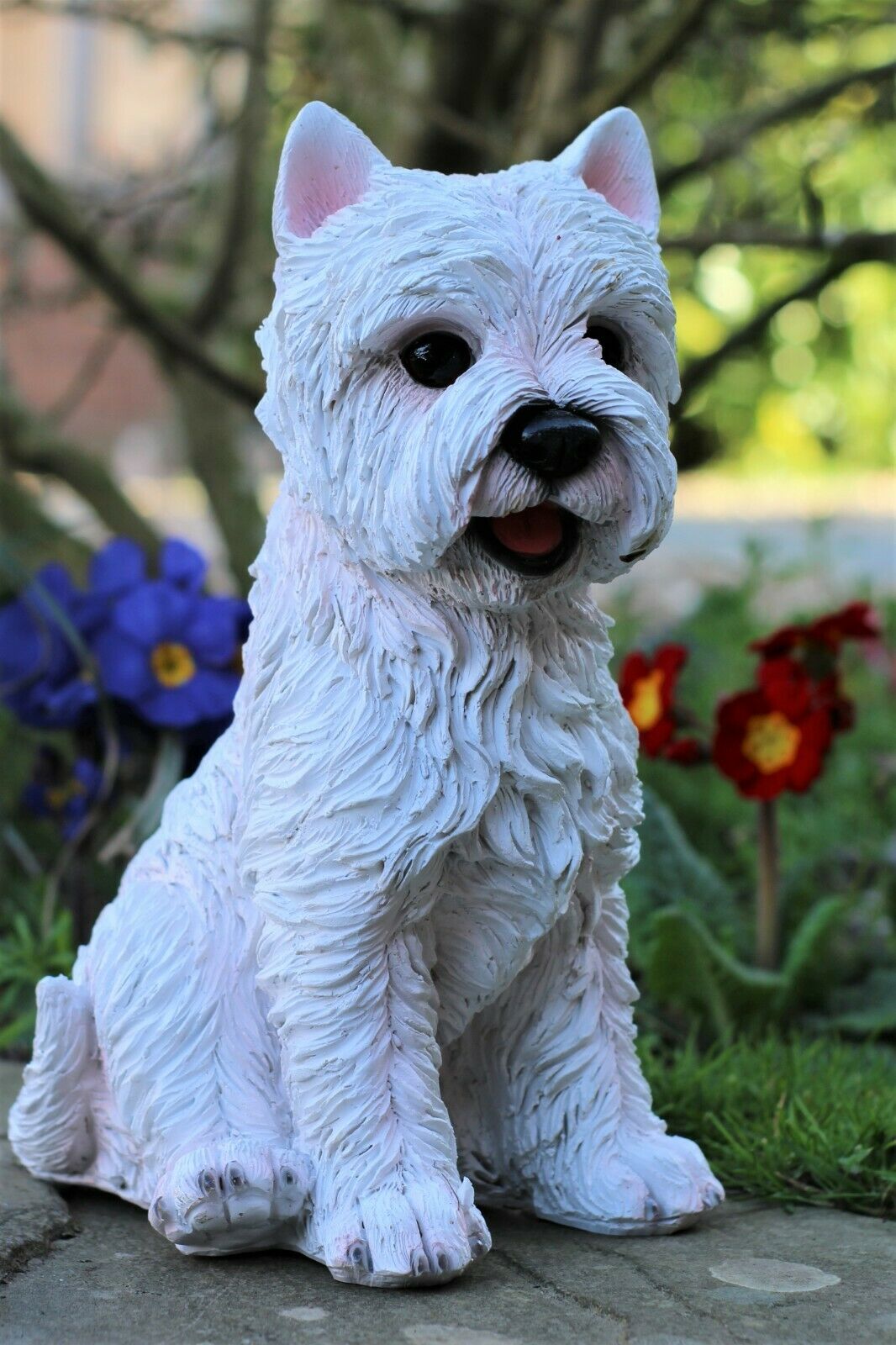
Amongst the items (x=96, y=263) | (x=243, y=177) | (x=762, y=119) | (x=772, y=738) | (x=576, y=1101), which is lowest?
(x=576, y=1101)

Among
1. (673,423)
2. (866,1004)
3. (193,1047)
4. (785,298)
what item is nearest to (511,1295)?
(193,1047)

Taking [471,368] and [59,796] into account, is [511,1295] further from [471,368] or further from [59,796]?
[59,796]

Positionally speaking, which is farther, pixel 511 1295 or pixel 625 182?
pixel 625 182

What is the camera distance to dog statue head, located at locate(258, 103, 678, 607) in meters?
1.80

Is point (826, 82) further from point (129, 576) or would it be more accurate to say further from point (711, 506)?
point (711, 506)

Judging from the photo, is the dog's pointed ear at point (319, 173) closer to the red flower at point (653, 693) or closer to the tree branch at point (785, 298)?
the red flower at point (653, 693)

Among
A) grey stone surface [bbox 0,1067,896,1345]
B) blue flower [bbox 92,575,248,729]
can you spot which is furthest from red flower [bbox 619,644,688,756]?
grey stone surface [bbox 0,1067,896,1345]

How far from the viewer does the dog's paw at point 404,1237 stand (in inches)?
76.5

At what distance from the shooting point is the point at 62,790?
12.3ft

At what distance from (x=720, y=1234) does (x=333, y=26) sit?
12.7 feet

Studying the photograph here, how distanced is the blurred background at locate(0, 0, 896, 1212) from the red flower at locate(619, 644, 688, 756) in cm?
7

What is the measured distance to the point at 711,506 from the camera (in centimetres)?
916

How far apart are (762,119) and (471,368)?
3.27 metres

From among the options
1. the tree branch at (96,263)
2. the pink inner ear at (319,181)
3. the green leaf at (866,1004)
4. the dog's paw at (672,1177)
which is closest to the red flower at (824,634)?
the green leaf at (866,1004)
